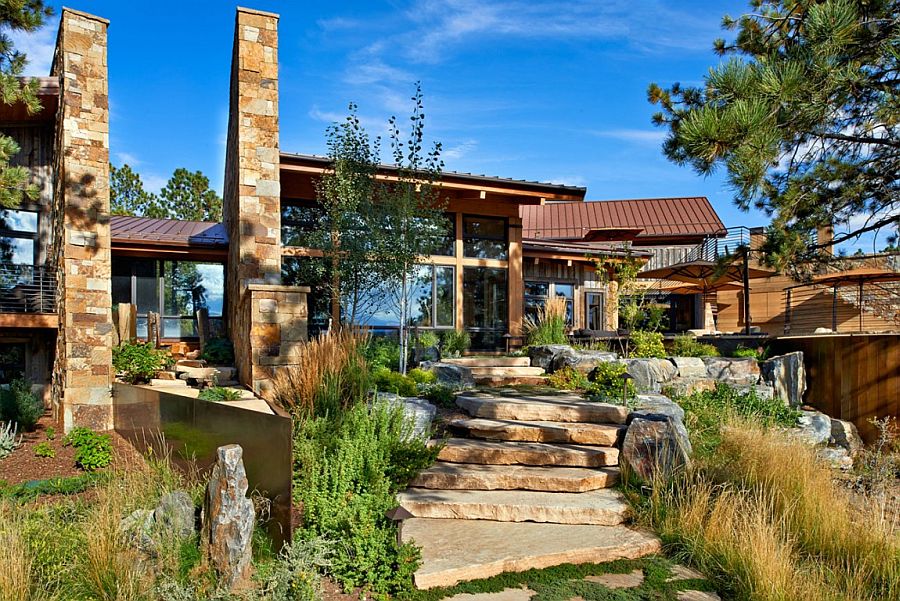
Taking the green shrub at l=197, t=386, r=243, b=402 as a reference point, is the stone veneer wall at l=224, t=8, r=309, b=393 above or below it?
above

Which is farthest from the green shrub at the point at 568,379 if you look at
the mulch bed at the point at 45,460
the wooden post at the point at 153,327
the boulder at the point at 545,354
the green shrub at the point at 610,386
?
the wooden post at the point at 153,327

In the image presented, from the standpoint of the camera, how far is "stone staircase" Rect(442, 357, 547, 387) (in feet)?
28.9

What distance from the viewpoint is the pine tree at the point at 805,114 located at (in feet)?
13.3

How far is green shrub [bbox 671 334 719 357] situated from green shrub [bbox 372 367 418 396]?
5.42 m

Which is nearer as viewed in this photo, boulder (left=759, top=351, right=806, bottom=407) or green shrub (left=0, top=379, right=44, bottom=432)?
green shrub (left=0, top=379, right=44, bottom=432)

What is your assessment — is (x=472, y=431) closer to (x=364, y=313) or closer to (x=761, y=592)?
(x=761, y=592)

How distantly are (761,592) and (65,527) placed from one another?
417 cm

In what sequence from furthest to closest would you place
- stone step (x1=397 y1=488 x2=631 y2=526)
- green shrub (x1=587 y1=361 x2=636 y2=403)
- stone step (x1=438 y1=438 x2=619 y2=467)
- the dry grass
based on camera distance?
green shrub (x1=587 y1=361 x2=636 y2=403), stone step (x1=438 y1=438 x2=619 y2=467), stone step (x1=397 y1=488 x2=631 y2=526), the dry grass

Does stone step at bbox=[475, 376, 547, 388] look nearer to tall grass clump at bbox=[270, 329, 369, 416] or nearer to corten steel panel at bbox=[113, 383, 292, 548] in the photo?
tall grass clump at bbox=[270, 329, 369, 416]

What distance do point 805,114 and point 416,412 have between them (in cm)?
401

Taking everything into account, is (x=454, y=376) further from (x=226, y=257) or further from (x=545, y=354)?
(x=226, y=257)

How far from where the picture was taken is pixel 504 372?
9.13 metres

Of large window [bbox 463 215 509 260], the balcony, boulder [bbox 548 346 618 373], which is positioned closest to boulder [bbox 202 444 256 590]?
boulder [bbox 548 346 618 373]

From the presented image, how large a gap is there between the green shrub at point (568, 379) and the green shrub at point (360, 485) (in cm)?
354
